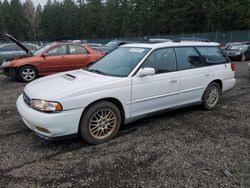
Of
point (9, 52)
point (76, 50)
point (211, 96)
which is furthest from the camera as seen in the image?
point (9, 52)

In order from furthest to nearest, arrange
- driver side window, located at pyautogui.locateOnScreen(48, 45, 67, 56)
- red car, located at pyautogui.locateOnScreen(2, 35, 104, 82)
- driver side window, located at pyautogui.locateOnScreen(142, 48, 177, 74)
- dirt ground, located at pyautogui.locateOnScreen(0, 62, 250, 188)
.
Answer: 1. driver side window, located at pyautogui.locateOnScreen(48, 45, 67, 56)
2. red car, located at pyautogui.locateOnScreen(2, 35, 104, 82)
3. driver side window, located at pyautogui.locateOnScreen(142, 48, 177, 74)
4. dirt ground, located at pyautogui.locateOnScreen(0, 62, 250, 188)

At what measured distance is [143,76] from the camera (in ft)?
15.6

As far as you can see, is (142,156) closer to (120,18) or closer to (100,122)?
(100,122)

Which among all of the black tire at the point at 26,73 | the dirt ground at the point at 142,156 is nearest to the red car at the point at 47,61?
the black tire at the point at 26,73

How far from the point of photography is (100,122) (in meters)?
4.39

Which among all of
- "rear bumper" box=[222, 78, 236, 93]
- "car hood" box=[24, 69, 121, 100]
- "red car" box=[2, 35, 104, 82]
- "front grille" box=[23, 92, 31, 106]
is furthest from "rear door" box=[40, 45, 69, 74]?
"rear bumper" box=[222, 78, 236, 93]

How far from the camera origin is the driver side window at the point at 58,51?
34.0ft

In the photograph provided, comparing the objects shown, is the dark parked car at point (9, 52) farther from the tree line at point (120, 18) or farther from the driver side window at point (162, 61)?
the tree line at point (120, 18)

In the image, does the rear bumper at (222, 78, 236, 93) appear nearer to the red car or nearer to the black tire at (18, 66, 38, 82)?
the red car

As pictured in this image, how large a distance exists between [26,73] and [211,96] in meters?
6.89

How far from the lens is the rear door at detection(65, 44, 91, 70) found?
415 inches

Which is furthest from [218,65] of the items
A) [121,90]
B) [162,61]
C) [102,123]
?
[102,123]

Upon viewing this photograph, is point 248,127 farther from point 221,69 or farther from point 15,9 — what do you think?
point 15,9

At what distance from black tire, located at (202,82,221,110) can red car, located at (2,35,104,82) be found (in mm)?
5907
